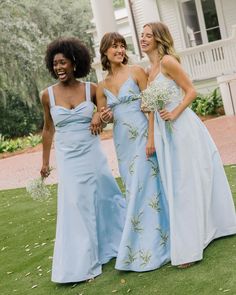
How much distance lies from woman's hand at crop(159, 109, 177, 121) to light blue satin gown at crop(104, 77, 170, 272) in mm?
207

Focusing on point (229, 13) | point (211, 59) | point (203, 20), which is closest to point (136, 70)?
point (211, 59)

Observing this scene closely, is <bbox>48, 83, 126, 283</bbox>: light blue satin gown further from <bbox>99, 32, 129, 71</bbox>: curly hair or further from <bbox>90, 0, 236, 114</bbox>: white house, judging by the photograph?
<bbox>90, 0, 236, 114</bbox>: white house

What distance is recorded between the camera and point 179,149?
460 centimetres

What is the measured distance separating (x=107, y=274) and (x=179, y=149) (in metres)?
1.21

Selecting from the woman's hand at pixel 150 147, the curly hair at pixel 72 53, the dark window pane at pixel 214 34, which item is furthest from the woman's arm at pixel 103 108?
the dark window pane at pixel 214 34

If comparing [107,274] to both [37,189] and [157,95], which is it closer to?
[37,189]

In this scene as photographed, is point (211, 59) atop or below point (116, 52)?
below

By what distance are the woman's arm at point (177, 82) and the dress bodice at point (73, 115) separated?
0.64m

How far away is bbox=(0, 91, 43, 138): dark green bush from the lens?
107 ft

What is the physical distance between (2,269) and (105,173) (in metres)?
1.78

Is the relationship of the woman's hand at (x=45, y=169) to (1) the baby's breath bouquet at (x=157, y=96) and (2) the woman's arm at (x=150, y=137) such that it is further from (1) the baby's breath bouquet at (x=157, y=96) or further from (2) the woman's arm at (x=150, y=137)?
(1) the baby's breath bouquet at (x=157, y=96)

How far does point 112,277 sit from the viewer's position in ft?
15.5

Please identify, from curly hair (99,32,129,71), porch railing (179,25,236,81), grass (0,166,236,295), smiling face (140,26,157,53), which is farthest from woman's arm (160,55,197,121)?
porch railing (179,25,236,81)

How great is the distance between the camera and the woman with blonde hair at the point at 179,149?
4500 millimetres
